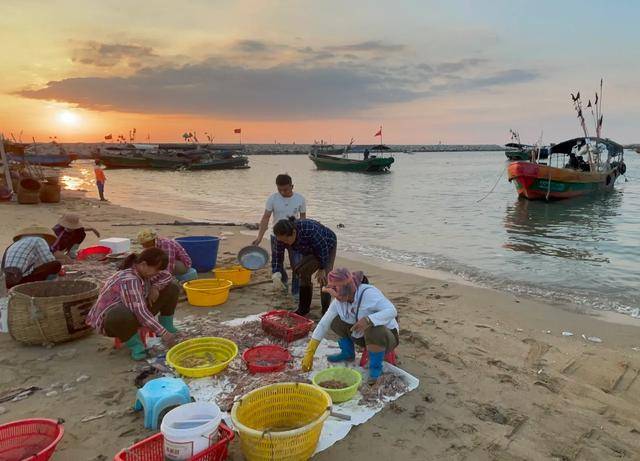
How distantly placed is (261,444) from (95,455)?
1.10m

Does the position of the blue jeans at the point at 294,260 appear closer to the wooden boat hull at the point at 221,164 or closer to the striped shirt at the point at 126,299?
the striped shirt at the point at 126,299

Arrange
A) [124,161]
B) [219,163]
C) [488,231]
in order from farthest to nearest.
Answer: [219,163]
[124,161]
[488,231]

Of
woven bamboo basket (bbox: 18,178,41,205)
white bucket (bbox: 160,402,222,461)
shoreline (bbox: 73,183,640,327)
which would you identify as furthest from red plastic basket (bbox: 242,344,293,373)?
woven bamboo basket (bbox: 18,178,41,205)

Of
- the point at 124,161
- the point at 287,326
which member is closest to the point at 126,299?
the point at 287,326

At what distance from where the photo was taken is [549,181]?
66.3 feet

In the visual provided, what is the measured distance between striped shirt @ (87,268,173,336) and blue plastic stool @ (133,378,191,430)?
71 centimetres

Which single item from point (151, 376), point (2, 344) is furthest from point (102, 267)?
point (151, 376)

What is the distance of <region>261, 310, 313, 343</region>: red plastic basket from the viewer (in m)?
4.30

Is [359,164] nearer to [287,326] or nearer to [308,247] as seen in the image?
[308,247]

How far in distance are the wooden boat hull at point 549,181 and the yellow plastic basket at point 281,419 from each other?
20.1 m

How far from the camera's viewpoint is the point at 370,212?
17578 millimetres

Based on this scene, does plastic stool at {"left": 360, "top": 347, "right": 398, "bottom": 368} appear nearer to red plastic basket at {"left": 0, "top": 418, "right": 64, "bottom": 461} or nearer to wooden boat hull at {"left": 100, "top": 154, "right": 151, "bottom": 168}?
red plastic basket at {"left": 0, "top": 418, "right": 64, "bottom": 461}

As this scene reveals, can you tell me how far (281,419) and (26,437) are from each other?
1539 millimetres

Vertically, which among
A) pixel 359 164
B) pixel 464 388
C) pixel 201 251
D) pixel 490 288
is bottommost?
pixel 490 288
